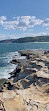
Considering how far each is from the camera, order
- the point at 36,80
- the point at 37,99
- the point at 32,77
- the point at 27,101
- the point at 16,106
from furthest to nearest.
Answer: the point at 32,77
the point at 36,80
the point at 37,99
the point at 27,101
the point at 16,106

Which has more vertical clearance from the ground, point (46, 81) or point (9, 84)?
point (46, 81)

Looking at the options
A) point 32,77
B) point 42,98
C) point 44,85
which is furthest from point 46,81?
point 42,98

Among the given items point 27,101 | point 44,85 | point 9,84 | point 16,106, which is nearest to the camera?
point 16,106

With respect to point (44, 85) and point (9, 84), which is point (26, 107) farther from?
point (9, 84)

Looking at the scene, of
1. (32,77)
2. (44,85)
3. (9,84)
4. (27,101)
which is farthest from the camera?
(9,84)

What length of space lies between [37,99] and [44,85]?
512 cm

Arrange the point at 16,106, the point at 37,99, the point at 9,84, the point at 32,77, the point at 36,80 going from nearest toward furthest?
the point at 16,106 → the point at 37,99 → the point at 36,80 → the point at 32,77 → the point at 9,84

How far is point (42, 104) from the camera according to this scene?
1346 cm

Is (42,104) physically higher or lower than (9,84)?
higher

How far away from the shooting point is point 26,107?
12984mm

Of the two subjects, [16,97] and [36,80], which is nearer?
[16,97]

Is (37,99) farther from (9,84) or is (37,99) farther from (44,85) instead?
(9,84)

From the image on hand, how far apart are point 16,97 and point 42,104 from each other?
114 inches

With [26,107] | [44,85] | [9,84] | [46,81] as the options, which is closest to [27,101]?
[26,107]
